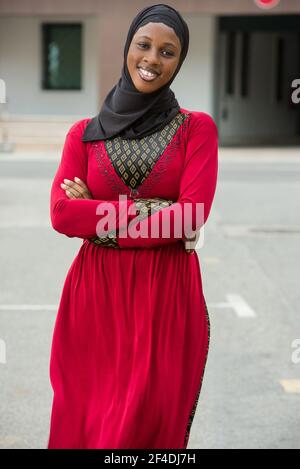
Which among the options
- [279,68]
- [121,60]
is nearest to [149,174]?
[121,60]

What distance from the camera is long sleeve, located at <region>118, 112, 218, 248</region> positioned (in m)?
3.20

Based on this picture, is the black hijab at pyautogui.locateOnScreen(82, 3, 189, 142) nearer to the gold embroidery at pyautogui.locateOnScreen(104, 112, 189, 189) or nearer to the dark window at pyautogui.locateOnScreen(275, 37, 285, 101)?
the gold embroidery at pyautogui.locateOnScreen(104, 112, 189, 189)

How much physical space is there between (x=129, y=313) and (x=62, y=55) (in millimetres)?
27404

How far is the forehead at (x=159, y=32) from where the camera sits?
318cm

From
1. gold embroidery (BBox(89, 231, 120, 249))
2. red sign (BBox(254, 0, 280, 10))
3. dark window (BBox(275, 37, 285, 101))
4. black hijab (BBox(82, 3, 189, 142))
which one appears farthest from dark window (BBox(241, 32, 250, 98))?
gold embroidery (BBox(89, 231, 120, 249))

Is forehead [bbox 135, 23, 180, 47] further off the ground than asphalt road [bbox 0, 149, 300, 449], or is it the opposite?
forehead [bbox 135, 23, 180, 47]

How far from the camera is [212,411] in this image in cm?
534

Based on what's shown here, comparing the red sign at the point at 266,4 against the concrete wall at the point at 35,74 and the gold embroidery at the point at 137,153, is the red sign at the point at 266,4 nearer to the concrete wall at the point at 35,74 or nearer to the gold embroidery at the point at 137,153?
the concrete wall at the point at 35,74

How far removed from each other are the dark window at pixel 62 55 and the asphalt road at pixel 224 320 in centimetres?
1507

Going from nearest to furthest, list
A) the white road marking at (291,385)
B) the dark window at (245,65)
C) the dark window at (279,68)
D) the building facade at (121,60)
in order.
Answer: the white road marking at (291,385), the building facade at (121,60), the dark window at (245,65), the dark window at (279,68)

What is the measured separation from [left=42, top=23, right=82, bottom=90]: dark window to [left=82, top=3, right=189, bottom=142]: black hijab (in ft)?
87.7

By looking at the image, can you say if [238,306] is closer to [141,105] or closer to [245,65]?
[141,105]

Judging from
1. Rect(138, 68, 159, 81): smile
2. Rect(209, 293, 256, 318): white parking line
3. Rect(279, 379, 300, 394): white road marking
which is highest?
Rect(138, 68, 159, 81): smile

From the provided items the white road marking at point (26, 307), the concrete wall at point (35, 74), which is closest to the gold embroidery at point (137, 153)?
the white road marking at point (26, 307)
